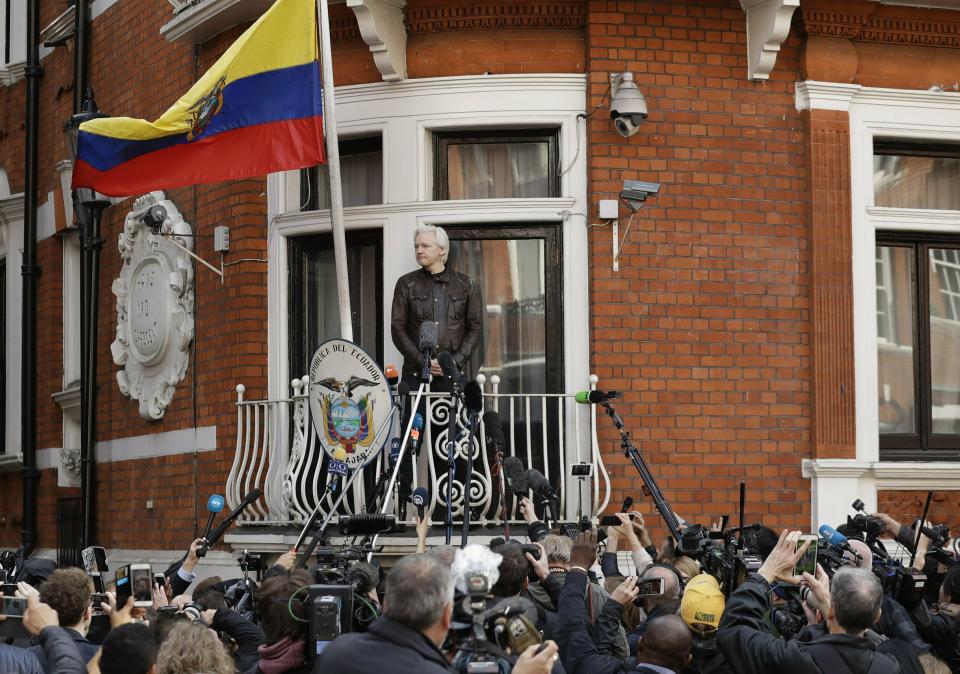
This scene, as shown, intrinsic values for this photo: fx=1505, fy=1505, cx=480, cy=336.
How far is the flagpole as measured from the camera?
34.2 feet

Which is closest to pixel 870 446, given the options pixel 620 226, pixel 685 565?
pixel 620 226

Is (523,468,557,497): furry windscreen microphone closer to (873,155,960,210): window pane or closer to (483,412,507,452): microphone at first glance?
(483,412,507,452): microphone

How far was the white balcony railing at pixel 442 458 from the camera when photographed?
10.6 metres

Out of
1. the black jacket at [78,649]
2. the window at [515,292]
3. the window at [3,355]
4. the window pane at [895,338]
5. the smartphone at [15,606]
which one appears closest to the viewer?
the black jacket at [78,649]

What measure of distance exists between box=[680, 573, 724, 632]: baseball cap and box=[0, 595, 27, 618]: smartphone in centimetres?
269

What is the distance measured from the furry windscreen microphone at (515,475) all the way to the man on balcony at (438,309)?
1.02 meters

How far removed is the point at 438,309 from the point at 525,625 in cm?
620

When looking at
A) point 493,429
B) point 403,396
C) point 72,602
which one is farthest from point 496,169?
point 72,602

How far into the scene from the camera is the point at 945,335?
1186 centimetres

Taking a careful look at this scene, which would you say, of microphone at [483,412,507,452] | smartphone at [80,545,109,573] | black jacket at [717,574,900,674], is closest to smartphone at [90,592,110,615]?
smartphone at [80,545,109,573]

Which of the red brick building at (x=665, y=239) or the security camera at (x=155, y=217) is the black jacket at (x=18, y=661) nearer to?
the red brick building at (x=665, y=239)

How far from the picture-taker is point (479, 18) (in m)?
11.2

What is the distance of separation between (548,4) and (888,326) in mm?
3606

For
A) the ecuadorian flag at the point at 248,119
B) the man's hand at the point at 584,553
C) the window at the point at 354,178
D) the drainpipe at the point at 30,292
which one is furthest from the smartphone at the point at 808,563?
the drainpipe at the point at 30,292
